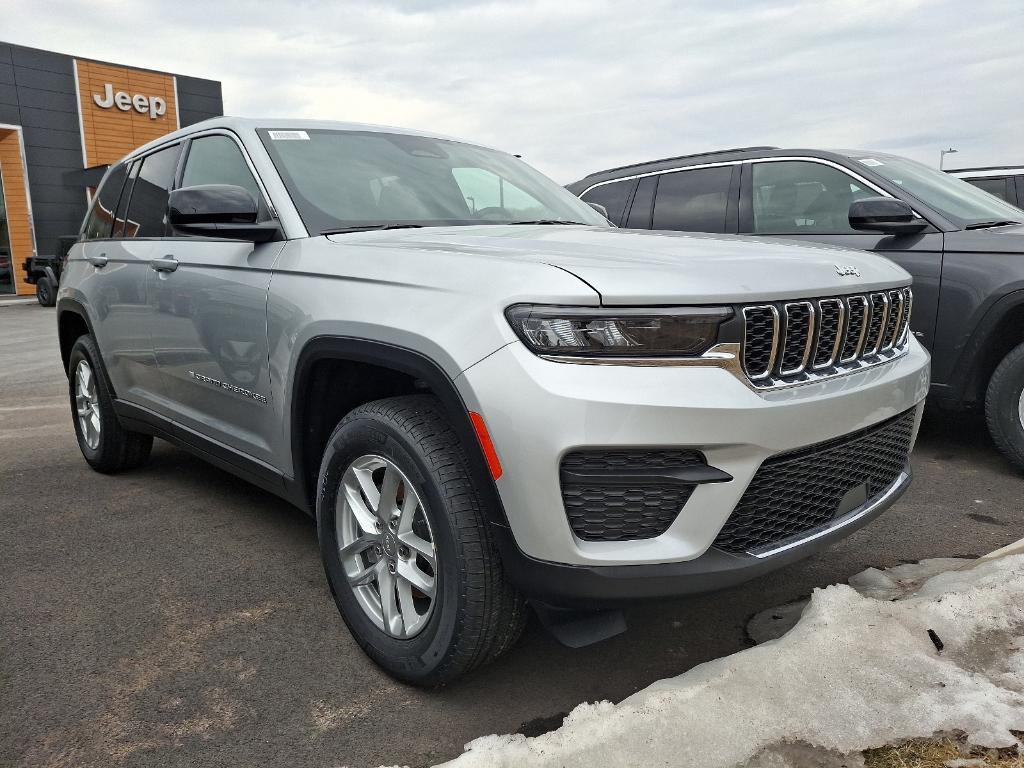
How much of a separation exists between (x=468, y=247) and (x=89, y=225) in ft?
10.7

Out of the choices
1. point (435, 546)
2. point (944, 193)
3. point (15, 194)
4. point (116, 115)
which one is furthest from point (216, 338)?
point (116, 115)

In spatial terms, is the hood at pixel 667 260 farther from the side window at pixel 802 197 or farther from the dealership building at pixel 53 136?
the dealership building at pixel 53 136

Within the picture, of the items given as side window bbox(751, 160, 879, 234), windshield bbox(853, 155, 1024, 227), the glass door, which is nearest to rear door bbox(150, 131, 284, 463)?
side window bbox(751, 160, 879, 234)

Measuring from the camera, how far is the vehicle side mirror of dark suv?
8.68 ft

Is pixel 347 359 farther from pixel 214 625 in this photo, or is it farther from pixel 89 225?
pixel 89 225

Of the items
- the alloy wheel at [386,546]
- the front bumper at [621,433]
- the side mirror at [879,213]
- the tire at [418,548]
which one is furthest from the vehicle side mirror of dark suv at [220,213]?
the side mirror at [879,213]

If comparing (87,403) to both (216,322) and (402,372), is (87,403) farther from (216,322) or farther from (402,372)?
(402,372)

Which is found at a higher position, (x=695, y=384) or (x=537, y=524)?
(x=695, y=384)

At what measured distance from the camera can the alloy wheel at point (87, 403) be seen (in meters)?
4.45

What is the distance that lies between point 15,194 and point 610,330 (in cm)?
2554

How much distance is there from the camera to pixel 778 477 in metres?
1.99

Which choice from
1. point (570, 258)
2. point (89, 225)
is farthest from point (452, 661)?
point (89, 225)

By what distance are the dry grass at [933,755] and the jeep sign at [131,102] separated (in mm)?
26876

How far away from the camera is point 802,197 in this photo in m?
5.05
